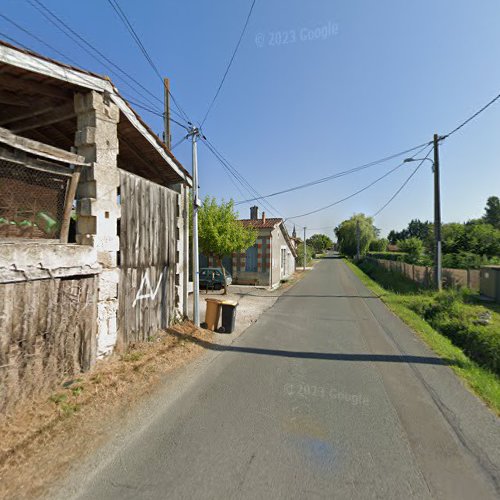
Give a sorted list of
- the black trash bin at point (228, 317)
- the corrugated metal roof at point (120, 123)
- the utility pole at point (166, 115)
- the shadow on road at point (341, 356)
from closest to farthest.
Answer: the corrugated metal roof at point (120, 123) → the shadow on road at point (341, 356) → the black trash bin at point (228, 317) → the utility pole at point (166, 115)

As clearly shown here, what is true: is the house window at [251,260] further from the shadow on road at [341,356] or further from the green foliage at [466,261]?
the green foliage at [466,261]

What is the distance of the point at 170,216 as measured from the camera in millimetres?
7398

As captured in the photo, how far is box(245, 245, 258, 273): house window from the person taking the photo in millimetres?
19808

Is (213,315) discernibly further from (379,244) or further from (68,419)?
(379,244)

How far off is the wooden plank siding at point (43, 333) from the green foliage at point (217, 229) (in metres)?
9.54

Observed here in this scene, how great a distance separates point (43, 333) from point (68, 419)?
1.22 m

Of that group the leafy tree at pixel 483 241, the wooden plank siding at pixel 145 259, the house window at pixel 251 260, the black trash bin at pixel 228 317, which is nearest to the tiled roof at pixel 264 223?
the house window at pixel 251 260

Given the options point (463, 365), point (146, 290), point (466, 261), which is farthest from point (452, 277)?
point (146, 290)

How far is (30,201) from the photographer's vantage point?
4000mm

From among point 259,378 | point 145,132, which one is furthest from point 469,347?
point 145,132

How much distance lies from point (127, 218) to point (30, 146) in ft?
7.10

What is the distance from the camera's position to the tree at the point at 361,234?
5838 centimetres

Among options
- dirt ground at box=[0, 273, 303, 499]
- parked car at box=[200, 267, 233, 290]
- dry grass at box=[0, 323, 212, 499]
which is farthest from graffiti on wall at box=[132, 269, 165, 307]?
parked car at box=[200, 267, 233, 290]

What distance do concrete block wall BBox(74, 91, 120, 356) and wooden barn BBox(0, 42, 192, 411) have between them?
0.02 m
